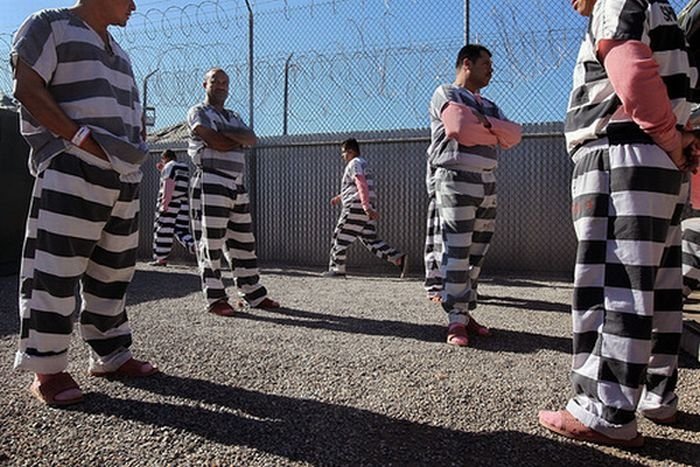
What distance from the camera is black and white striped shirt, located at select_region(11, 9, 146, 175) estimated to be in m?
A: 2.31

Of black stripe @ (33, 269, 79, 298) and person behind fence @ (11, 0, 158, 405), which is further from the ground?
person behind fence @ (11, 0, 158, 405)

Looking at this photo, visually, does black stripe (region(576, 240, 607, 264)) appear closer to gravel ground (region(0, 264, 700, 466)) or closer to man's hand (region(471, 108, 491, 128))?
gravel ground (region(0, 264, 700, 466))

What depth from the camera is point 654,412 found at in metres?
2.22

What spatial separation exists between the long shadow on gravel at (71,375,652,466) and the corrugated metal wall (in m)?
5.42

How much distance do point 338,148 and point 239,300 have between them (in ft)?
12.4

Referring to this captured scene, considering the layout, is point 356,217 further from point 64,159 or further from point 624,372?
point 624,372

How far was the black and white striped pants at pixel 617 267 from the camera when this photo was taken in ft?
6.34

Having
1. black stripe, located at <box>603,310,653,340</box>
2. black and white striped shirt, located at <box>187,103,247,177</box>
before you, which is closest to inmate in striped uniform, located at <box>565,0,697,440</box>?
black stripe, located at <box>603,310,653,340</box>

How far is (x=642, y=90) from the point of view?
1.83m

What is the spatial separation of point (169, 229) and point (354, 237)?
299 centimetres

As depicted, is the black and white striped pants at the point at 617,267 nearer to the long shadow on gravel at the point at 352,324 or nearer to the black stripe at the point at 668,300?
the black stripe at the point at 668,300

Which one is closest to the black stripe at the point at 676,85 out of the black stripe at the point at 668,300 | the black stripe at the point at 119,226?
the black stripe at the point at 668,300

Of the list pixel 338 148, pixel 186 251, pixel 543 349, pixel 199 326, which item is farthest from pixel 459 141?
pixel 186 251

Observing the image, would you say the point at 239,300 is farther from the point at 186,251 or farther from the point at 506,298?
the point at 186,251
